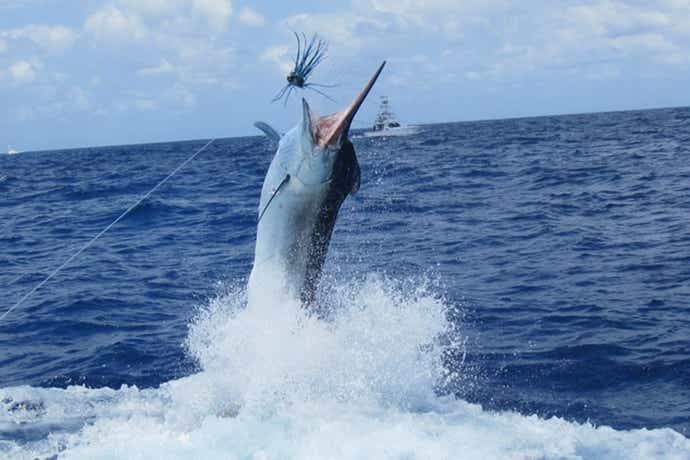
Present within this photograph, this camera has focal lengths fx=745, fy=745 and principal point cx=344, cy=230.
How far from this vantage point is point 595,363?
8234mm

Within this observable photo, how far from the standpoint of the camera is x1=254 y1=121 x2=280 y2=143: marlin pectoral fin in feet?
19.8

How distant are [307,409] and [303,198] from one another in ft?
5.97

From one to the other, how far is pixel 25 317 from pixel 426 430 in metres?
7.65

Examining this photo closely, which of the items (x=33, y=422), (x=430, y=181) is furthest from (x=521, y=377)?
(x=430, y=181)

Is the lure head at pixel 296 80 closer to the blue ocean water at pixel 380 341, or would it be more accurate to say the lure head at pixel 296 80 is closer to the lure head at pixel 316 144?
the lure head at pixel 316 144

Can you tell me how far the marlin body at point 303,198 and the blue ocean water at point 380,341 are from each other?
0.41 meters

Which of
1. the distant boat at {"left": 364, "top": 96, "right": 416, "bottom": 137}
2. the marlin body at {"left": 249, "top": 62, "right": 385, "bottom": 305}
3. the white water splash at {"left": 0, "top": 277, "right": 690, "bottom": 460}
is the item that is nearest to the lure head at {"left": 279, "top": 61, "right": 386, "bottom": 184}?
the marlin body at {"left": 249, "top": 62, "right": 385, "bottom": 305}

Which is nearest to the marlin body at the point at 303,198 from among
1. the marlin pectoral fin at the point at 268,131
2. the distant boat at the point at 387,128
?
the marlin pectoral fin at the point at 268,131

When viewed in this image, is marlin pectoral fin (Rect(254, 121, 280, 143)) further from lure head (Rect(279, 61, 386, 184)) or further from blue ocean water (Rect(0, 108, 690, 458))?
A: blue ocean water (Rect(0, 108, 690, 458))

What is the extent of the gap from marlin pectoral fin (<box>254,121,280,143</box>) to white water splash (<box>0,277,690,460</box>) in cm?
144

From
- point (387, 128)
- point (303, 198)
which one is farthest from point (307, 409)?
point (387, 128)

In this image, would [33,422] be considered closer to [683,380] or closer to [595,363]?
[595,363]

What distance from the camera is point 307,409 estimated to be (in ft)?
20.8

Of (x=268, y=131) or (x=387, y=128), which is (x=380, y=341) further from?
(x=387, y=128)
